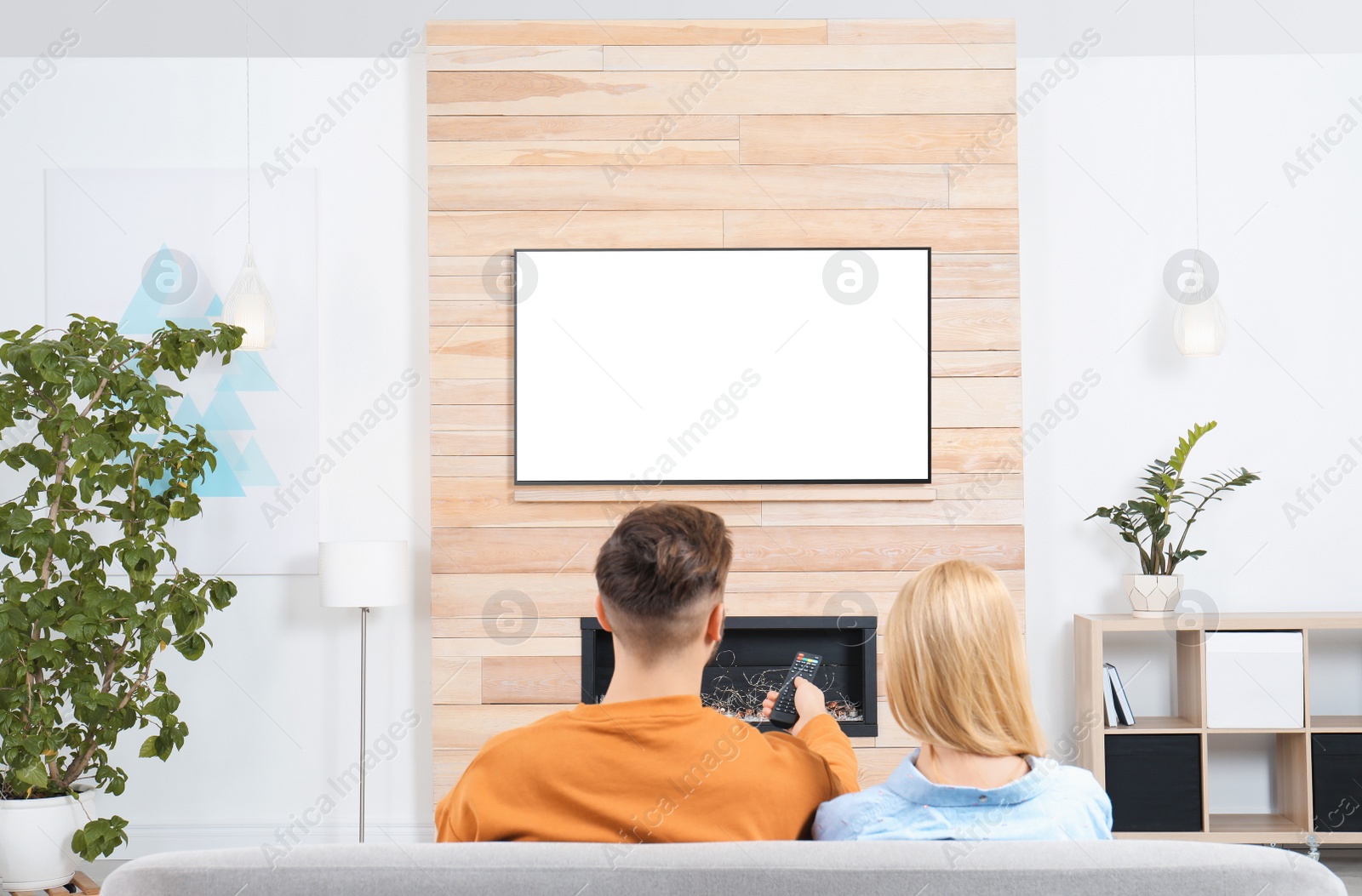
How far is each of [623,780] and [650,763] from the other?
38 millimetres

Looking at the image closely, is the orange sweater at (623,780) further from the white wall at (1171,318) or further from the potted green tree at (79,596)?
the white wall at (1171,318)

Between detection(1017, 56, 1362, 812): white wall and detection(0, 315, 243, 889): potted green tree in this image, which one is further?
detection(1017, 56, 1362, 812): white wall

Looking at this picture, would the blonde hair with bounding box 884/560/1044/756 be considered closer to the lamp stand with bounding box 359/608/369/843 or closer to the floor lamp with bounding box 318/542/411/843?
the floor lamp with bounding box 318/542/411/843

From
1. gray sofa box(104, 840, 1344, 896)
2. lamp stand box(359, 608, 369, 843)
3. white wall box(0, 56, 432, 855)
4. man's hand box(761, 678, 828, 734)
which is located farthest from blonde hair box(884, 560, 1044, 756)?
white wall box(0, 56, 432, 855)

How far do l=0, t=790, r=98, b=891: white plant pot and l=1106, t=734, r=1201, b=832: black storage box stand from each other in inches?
128

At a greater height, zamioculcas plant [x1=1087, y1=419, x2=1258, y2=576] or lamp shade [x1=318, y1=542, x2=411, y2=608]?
zamioculcas plant [x1=1087, y1=419, x2=1258, y2=576]

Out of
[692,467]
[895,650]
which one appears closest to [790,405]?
[692,467]

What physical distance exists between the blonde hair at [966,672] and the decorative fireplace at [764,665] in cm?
216

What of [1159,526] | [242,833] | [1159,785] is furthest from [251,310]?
[1159,785]

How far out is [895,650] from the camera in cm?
123

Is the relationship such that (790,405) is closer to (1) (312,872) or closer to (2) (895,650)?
(2) (895,650)

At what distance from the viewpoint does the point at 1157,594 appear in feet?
10.9

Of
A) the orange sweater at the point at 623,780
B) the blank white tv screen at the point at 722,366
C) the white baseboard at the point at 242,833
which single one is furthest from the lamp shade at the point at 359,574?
the orange sweater at the point at 623,780

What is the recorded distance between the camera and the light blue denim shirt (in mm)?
1167
